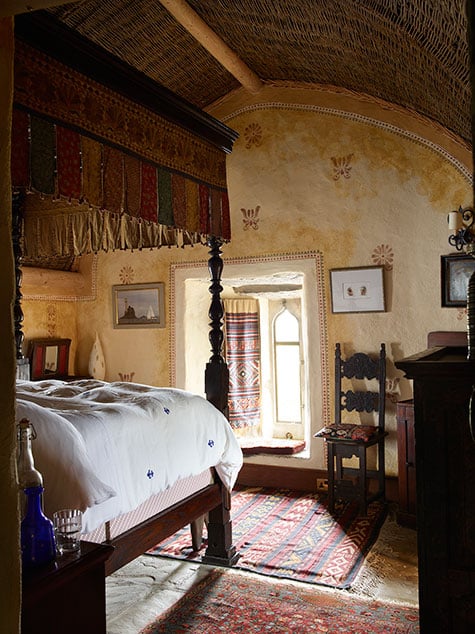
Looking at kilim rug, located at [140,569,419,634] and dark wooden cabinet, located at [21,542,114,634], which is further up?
dark wooden cabinet, located at [21,542,114,634]

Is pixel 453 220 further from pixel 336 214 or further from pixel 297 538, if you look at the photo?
pixel 297 538

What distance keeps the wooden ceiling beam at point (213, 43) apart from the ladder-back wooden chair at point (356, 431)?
260cm

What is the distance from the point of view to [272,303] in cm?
675

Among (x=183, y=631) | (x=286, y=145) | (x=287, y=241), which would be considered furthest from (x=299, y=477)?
(x=286, y=145)

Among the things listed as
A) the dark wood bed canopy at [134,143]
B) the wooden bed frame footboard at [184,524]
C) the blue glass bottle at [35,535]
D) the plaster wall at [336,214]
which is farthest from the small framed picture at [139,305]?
the blue glass bottle at [35,535]

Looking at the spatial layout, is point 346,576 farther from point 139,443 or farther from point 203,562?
point 139,443

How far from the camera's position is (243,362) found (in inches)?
258

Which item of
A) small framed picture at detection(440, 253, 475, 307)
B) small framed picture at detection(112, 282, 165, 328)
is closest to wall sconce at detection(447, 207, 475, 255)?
small framed picture at detection(440, 253, 475, 307)

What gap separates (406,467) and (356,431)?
0.47 metres

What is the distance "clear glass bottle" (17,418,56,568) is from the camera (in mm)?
1513

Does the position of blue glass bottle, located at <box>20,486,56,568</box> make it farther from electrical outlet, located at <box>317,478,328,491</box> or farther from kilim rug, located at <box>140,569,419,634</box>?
electrical outlet, located at <box>317,478,328,491</box>

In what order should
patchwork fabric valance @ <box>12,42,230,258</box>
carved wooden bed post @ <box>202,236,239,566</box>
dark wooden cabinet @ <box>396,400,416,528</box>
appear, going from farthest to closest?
1. dark wooden cabinet @ <box>396,400,416,528</box>
2. carved wooden bed post @ <box>202,236,239,566</box>
3. patchwork fabric valance @ <box>12,42,230,258</box>

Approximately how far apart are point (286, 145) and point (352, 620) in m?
4.03

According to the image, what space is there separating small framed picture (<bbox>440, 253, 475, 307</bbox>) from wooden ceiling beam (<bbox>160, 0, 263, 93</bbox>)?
2.38 metres
